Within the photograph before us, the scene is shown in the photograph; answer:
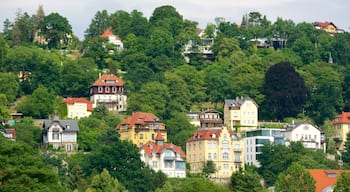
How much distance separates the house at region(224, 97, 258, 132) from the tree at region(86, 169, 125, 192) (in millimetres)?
29487

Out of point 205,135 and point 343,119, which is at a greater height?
point 343,119

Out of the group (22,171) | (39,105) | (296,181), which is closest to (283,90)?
(39,105)

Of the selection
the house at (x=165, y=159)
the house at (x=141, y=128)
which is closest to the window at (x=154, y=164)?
the house at (x=165, y=159)

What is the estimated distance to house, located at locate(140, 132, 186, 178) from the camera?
342 ft

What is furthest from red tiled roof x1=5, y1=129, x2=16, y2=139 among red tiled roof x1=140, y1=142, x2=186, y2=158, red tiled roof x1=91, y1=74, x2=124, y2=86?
red tiled roof x1=91, y1=74, x2=124, y2=86

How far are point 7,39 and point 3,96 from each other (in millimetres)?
23048

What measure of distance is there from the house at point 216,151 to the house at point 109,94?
→ 43.6 feet

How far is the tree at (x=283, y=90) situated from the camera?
11975 cm

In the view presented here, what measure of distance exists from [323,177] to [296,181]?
789cm

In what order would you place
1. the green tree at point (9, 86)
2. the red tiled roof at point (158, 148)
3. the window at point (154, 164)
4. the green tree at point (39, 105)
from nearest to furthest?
the window at point (154, 164) → the red tiled roof at point (158, 148) → the green tree at point (39, 105) → the green tree at point (9, 86)

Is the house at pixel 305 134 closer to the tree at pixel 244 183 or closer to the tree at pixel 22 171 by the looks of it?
the tree at pixel 244 183

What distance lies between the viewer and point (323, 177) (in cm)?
9831

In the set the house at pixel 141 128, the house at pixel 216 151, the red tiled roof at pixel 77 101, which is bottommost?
the house at pixel 216 151

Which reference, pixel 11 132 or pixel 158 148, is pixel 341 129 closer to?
pixel 158 148
